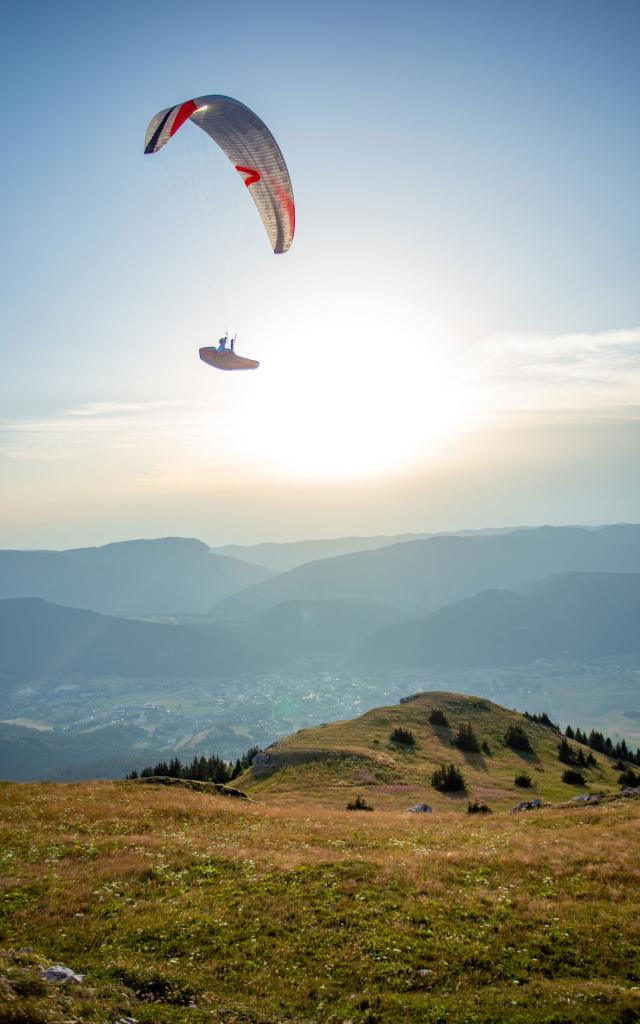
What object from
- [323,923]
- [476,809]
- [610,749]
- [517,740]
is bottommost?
[610,749]

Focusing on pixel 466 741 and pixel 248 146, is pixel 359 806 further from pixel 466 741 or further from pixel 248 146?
pixel 248 146

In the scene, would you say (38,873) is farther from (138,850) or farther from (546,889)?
(546,889)

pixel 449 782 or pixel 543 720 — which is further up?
pixel 449 782

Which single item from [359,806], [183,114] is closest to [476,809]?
[359,806]

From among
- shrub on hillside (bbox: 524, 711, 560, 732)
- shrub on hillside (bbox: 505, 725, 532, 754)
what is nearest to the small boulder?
shrub on hillside (bbox: 505, 725, 532, 754)

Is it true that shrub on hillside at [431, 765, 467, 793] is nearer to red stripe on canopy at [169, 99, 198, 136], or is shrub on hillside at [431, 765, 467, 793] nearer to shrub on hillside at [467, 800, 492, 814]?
shrub on hillside at [467, 800, 492, 814]
